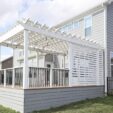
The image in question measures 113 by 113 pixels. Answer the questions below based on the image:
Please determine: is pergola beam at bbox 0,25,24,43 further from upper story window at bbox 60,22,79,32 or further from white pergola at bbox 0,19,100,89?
upper story window at bbox 60,22,79,32

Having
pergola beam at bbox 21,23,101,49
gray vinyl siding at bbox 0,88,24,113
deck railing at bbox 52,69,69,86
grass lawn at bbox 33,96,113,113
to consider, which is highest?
pergola beam at bbox 21,23,101,49

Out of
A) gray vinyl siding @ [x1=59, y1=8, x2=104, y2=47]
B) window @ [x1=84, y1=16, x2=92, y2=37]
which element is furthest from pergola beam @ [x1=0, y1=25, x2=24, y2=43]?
window @ [x1=84, y1=16, x2=92, y2=37]

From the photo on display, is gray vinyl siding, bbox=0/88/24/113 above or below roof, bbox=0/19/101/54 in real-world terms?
below

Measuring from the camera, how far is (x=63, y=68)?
1272cm

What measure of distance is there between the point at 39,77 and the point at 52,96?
3.54 feet

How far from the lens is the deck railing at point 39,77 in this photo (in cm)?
995

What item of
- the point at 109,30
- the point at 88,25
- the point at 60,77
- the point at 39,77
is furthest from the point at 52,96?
the point at 88,25

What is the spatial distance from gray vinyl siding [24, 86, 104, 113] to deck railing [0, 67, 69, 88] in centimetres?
45

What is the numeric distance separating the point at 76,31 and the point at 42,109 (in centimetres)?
834

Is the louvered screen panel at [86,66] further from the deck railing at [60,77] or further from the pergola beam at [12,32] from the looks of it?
the pergola beam at [12,32]


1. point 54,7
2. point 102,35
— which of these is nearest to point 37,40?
point 102,35

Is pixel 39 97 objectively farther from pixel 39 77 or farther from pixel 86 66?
pixel 86 66

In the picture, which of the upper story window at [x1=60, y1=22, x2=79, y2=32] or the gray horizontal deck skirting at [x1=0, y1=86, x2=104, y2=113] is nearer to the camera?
the gray horizontal deck skirting at [x1=0, y1=86, x2=104, y2=113]

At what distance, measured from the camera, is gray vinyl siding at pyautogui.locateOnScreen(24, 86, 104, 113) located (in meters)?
9.25
